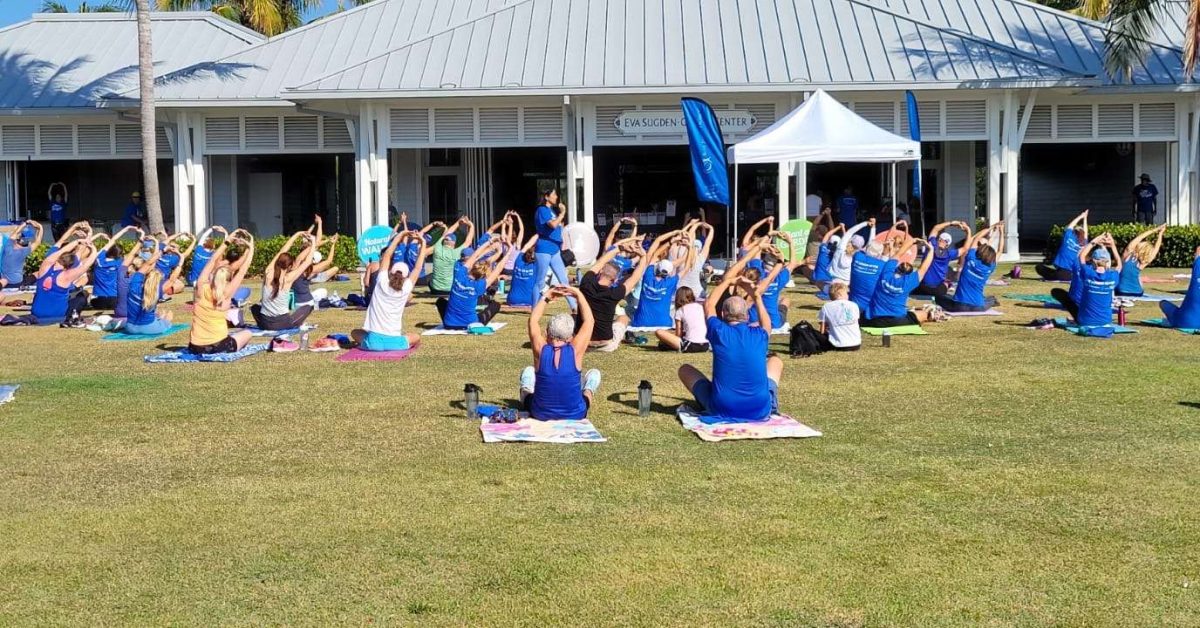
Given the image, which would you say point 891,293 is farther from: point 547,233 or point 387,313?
point 387,313

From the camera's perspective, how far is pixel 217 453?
8562mm

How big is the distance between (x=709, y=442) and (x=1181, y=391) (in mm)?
4168

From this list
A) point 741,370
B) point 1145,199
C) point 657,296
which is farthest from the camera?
point 1145,199

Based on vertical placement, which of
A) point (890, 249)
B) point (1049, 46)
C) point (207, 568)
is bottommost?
point (207, 568)

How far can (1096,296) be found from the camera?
46.0ft

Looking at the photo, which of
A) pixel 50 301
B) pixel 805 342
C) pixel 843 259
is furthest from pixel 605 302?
pixel 50 301

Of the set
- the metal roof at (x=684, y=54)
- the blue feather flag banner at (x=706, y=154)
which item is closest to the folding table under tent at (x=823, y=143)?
the blue feather flag banner at (x=706, y=154)

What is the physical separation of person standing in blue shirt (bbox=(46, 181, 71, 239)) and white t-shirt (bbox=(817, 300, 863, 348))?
71.9 feet

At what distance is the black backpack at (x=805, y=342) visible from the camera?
41.7ft

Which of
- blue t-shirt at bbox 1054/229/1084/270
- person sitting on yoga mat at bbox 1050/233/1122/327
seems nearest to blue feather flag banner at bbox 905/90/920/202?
blue t-shirt at bbox 1054/229/1084/270

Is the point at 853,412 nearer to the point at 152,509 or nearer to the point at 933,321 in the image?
the point at 152,509

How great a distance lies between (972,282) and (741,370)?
7.98 m

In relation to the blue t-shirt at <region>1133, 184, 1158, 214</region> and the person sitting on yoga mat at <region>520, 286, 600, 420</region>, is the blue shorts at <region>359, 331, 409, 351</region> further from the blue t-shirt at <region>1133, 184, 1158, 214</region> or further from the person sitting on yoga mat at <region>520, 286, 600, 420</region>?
the blue t-shirt at <region>1133, 184, 1158, 214</region>

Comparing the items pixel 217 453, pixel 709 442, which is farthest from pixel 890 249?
pixel 217 453
